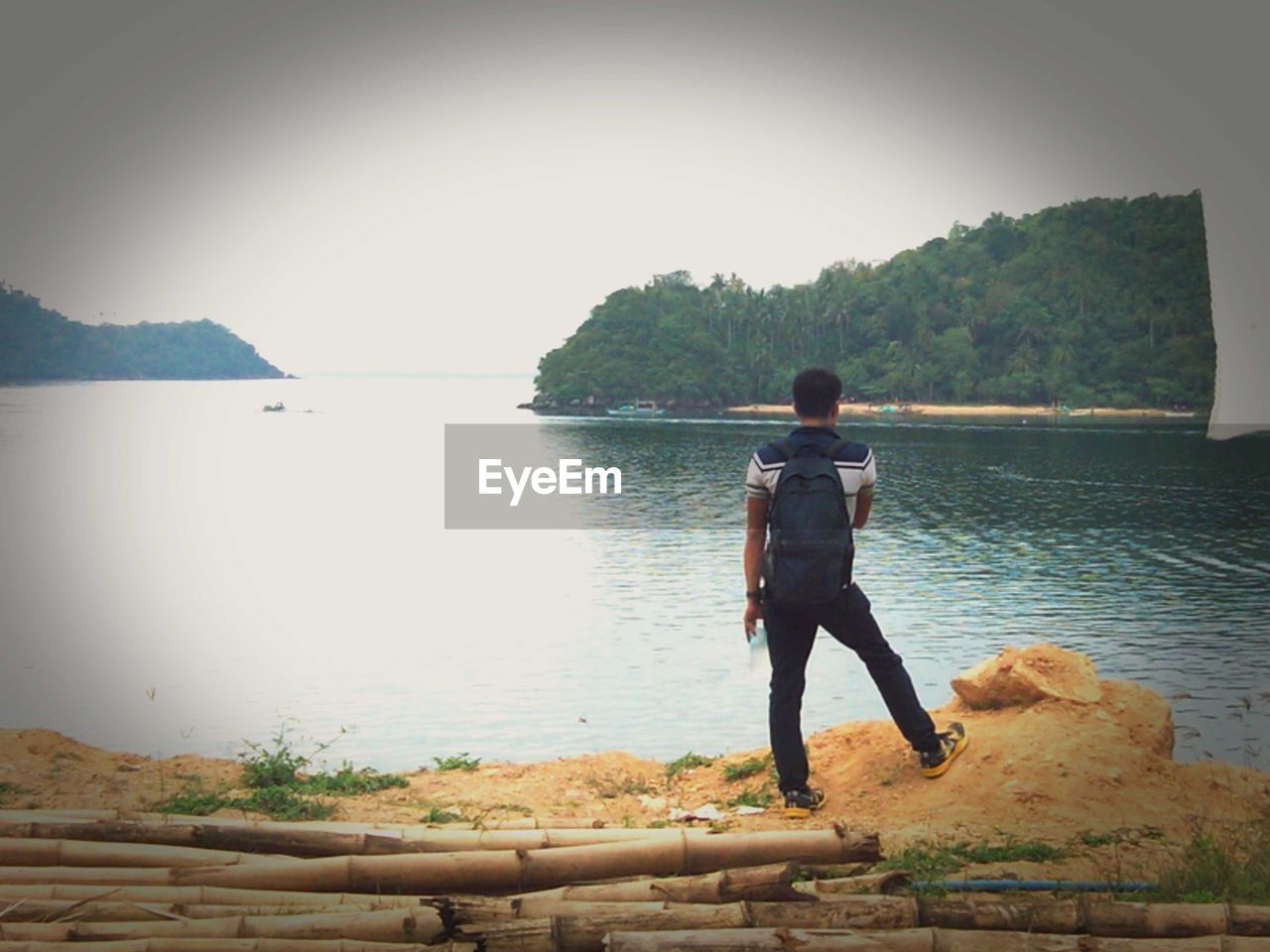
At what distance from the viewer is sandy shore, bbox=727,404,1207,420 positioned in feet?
402

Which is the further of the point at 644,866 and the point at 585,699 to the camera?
the point at 585,699

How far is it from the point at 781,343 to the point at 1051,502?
81.9 metres

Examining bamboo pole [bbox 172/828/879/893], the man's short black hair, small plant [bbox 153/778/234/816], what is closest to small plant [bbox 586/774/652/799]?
small plant [bbox 153/778/234/816]

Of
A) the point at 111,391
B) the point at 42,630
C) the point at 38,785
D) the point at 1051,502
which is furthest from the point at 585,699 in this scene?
the point at 111,391

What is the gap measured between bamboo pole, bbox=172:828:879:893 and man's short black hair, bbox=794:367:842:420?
221 centimetres

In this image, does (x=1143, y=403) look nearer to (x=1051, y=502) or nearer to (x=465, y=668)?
(x=1051, y=502)

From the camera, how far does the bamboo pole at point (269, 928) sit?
16.1 ft

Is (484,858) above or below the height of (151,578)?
above

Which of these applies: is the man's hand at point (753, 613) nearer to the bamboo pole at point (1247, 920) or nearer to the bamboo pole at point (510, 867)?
the bamboo pole at point (510, 867)

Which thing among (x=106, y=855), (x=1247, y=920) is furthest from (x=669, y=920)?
(x=106, y=855)

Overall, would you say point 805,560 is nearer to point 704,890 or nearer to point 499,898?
point 704,890

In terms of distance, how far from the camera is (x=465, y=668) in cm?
1895

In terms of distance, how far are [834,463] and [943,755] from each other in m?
1.80

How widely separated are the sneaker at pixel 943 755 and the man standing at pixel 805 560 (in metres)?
0.25
